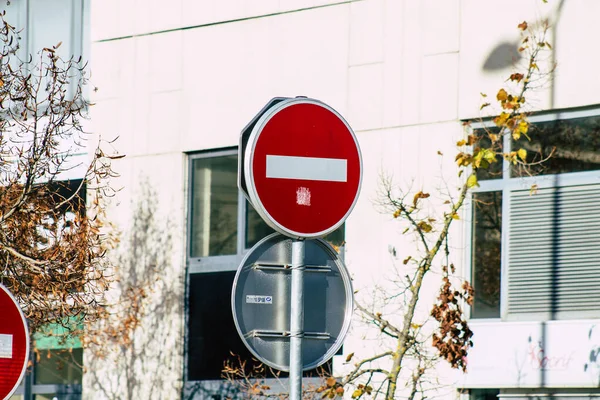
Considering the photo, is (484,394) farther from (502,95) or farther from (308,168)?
(308,168)

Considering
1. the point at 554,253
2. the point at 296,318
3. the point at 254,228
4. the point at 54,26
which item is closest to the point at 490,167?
the point at 554,253

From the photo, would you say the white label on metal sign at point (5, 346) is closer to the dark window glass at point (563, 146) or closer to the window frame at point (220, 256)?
the dark window glass at point (563, 146)

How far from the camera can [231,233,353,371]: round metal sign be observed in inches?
215

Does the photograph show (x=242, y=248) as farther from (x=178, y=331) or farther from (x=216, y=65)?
(x=216, y=65)

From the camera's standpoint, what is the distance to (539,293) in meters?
12.2

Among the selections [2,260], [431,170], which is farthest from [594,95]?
[2,260]

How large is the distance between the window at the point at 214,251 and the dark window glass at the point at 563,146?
3454mm

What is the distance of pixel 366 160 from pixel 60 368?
214 inches

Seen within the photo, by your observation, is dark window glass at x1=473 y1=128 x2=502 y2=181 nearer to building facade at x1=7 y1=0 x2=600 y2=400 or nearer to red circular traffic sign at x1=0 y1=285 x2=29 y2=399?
building facade at x1=7 y1=0 x2=600 y2=400

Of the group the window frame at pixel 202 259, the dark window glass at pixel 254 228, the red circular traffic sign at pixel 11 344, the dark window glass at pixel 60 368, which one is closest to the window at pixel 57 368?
the dark window glass at pixel 60 368

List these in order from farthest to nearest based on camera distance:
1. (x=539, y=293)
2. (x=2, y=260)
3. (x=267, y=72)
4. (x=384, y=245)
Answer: (x=267, y=72) → (x=384, y=245) → (x=539, y=293) → (x=2, y=260)

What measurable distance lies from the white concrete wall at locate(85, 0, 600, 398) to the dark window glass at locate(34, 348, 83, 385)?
63cm

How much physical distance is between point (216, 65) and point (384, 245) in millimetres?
3319

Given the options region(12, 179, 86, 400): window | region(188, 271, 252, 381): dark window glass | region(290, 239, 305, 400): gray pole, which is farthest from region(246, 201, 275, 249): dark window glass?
region(290, 239, 305, 400): gray pole
